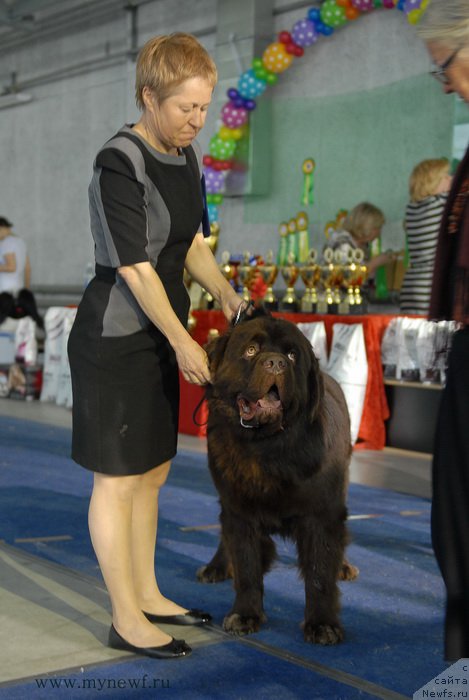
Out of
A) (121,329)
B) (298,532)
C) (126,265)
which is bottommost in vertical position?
(298,532)

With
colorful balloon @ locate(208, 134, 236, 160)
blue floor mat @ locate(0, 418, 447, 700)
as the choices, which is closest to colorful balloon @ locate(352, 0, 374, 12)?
colorful balloon @ locate(208, 134, 236, 160)

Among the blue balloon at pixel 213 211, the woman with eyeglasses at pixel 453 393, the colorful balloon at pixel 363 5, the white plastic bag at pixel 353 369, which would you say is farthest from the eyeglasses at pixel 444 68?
the blue balloon at pixel 213 211

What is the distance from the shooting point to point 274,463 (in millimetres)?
2350

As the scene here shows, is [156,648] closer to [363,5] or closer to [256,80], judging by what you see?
[363,5]

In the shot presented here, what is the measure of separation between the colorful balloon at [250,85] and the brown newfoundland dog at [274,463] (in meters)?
6.84

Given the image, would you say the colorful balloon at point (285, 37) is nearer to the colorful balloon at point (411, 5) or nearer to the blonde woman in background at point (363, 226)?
the colorful balloon at point (411, 5)

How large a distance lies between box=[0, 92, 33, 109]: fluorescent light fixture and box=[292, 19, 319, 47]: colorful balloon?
6079 millimetres

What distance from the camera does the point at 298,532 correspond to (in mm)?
2461

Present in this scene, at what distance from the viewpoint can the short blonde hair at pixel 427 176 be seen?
585 centimetres

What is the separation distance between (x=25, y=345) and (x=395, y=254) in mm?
3461

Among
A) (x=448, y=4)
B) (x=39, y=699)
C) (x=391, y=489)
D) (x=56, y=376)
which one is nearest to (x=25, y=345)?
(x=56, y=376)

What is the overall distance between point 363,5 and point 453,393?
707 cm

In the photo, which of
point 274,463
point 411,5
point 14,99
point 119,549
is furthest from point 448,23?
point 14,99

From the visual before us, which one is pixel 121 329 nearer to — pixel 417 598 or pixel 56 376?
pixel 417 598
